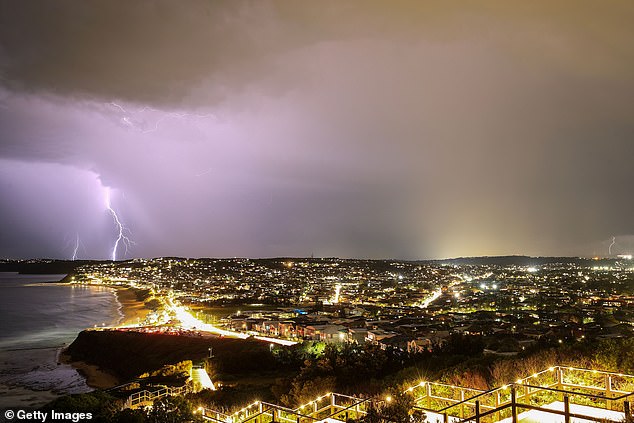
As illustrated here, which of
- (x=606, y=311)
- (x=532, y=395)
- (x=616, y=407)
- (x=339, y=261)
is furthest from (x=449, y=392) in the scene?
(x=339, y=261)

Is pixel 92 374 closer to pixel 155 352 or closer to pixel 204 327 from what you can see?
pixel 155 352

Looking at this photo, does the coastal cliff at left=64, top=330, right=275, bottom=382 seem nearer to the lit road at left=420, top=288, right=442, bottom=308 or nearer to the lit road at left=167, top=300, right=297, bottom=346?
the lit road at left=167, top=300, right=297, bottom=346

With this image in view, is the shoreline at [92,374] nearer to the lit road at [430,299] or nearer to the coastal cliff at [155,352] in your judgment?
the coastal cliff at [155,352]

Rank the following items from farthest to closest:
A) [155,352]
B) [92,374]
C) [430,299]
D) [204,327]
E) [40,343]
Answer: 1. [430,299]
2. [204,327]
3. [40,343]
4. [155,352]
5. [92,374]

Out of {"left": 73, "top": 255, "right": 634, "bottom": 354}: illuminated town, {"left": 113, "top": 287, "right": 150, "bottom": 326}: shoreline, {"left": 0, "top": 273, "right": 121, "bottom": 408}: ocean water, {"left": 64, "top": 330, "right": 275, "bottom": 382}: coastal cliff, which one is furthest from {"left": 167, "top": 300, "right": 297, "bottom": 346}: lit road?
{"left": 0, "top": 273, "right": 121, "bottom": 408}: ocean water

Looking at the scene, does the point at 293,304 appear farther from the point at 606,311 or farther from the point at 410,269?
the point at 410,269

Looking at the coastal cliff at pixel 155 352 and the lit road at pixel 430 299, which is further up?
the lit road at pixel 430 299

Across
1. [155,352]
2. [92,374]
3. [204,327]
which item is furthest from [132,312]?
[92,374]

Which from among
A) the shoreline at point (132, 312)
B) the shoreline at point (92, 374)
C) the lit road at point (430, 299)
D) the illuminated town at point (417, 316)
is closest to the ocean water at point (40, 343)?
the shoreline at point (92, 374)

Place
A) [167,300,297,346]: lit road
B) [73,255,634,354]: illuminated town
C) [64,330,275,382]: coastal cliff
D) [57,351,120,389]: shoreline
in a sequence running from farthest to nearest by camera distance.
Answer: [167,300,297,346]: lit road, [73,255,634,354]: illuminated town, [64,330,275,382]: coastal cliff, [57,351,120,389]: shoreline
